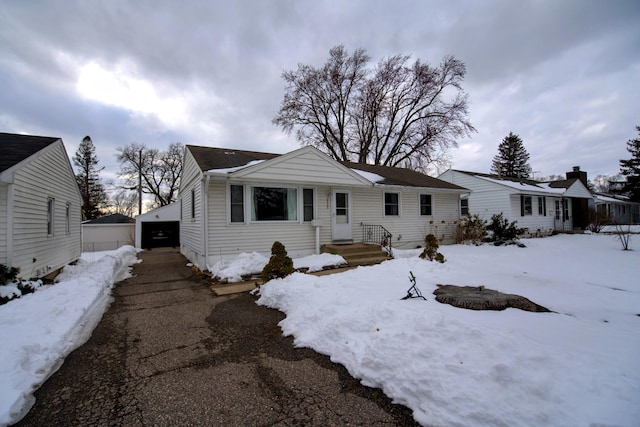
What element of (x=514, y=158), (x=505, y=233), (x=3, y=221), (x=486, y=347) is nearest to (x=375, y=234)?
(x=505, y=233)

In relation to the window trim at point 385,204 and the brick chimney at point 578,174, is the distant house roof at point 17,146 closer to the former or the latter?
the window trim at point 385,204

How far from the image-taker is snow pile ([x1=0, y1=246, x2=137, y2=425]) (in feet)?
9.22

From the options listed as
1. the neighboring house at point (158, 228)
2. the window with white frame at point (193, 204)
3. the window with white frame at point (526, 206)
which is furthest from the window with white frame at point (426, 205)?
the neighboring house at point (158, 228)

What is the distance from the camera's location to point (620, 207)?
32.9 metres

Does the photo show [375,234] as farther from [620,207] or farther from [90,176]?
[620,207]

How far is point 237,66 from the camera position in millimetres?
12227

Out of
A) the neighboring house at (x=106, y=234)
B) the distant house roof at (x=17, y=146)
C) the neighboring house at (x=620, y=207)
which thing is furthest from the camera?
Result: the neighboring house at (x=620, y=207)

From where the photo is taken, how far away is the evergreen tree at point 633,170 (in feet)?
108

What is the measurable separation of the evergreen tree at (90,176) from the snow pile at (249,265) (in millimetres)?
34472

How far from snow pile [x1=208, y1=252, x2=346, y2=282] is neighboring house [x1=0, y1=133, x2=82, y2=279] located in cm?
445

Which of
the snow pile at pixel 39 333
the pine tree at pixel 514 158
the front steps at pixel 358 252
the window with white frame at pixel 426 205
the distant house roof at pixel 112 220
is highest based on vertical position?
the pine tree at pixel 514 158

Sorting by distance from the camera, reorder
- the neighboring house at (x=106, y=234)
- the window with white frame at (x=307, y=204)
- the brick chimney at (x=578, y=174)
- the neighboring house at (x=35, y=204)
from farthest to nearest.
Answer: the brick chimney at (x=578, y=174) < the neighboring house at (x=106, y=234) < the window with white frame at (x=307, y=204) < the neighboring house at (x=35, y=204)

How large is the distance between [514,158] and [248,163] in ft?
150

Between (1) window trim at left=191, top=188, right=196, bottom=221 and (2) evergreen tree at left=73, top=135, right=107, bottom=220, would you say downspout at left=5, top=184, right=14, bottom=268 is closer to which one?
(1) window trim at left=191, top=188, right=196, bottom=221
